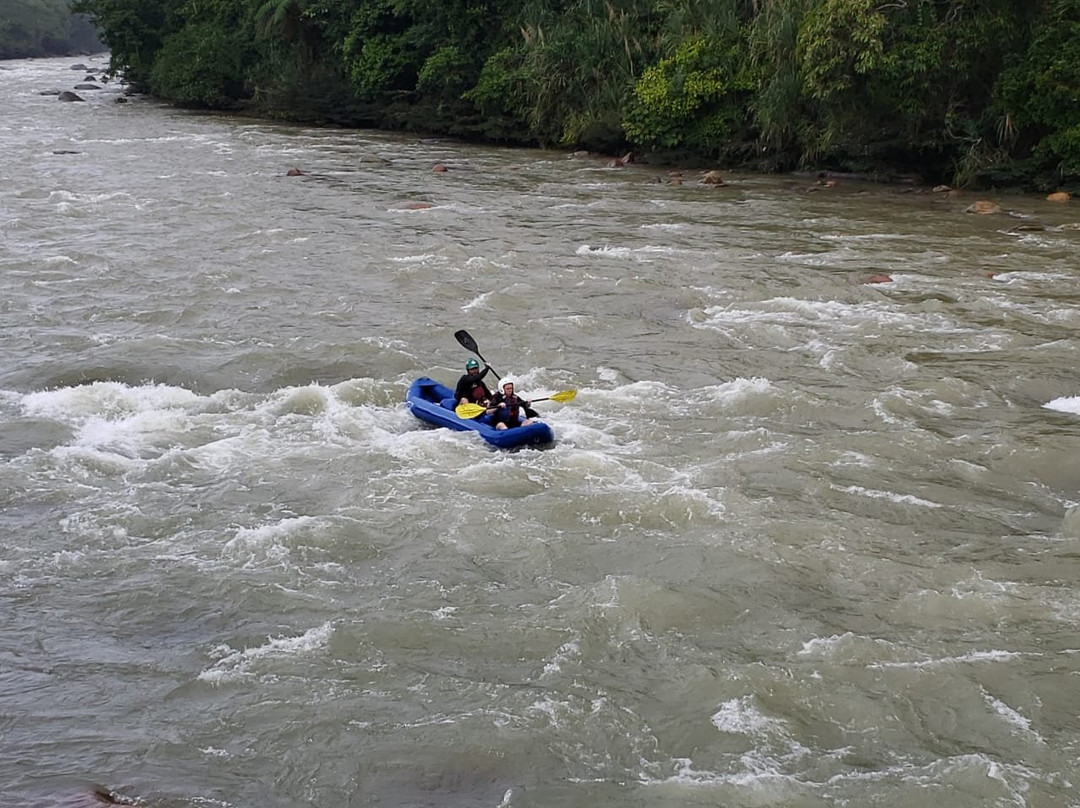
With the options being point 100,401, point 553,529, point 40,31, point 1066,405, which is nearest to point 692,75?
point 1066,405

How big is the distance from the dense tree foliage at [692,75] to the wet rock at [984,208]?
186 centimetres

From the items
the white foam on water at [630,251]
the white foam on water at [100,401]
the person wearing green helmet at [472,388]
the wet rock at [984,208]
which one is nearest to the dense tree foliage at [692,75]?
the wet rock at [984,208]

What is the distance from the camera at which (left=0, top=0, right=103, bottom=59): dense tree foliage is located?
68375mm

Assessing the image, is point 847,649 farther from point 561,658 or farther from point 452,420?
point 452,420

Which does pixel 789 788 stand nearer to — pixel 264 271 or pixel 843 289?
pixel 843 289

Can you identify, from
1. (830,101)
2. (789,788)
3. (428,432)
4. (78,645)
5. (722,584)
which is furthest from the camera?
(830,101)

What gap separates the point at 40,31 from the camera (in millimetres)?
71250

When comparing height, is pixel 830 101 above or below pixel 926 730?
above

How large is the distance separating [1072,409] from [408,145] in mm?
22506

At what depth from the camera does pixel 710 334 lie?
14000 mm

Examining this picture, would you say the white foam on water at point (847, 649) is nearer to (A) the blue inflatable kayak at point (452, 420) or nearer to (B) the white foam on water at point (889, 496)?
(B) the white foam on water at point (889, 496)

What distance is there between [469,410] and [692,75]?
16.6 meters

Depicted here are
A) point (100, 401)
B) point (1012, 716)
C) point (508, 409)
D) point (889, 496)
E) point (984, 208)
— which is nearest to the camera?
point (1012, 716)

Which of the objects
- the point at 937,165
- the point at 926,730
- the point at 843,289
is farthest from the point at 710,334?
the point at 937,165
